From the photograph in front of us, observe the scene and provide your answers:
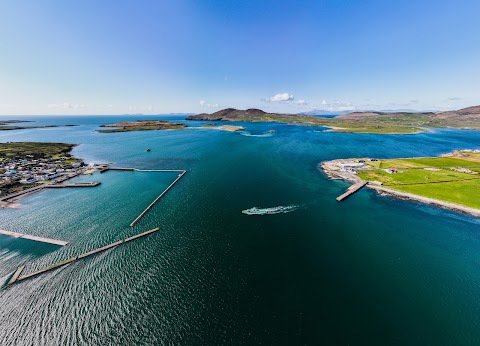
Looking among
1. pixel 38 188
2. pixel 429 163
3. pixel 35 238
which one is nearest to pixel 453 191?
pixel 429 163

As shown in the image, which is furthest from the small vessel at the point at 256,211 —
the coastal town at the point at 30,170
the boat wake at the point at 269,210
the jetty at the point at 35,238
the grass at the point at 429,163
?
the coastal town at the point at 30,170

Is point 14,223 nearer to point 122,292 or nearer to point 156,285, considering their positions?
point 122,292

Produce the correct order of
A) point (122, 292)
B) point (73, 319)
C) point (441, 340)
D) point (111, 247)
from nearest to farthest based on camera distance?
point (441, 340) < point (73, 319) < point (122, 292) < point (111, 247)

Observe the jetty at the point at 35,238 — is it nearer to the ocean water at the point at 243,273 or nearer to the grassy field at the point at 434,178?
the ocean water at the point at 243,273

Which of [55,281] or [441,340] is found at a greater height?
[55,281]

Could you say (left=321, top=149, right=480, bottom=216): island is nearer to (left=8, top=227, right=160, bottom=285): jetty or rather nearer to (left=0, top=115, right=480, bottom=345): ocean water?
(left=0, top=115, right=480, bottom=345): ocean water

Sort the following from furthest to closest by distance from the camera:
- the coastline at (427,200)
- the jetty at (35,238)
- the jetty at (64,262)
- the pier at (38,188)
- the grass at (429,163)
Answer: the grass at (429,163) < the pier at (38,188) < the coastline at (427,200) < the jetty at (35,238) < the jetty at (64,262)

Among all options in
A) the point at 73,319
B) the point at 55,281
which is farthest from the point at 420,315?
the point at 55,281
